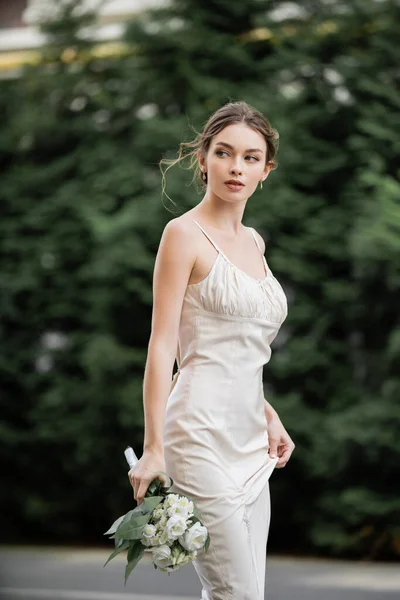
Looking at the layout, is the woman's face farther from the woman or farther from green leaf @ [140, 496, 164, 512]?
green leaf @ [140, 496, 164, 512]

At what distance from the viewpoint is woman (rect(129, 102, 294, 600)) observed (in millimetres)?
1954

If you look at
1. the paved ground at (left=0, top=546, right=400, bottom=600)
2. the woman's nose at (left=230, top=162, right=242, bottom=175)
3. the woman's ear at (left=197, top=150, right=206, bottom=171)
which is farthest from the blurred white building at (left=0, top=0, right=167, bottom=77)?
the woman's nose at (left=230, top=162, right=242, bottom=175)

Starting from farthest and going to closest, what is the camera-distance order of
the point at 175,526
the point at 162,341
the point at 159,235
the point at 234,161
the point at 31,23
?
the point at 31,23, the point at 159,235, the point at 234,161, the point at 162,341, the point at 175,526

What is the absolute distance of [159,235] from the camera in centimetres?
629

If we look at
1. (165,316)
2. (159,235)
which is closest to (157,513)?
(165,316)

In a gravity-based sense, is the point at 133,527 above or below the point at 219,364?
below

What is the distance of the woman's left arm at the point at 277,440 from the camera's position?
2219mm

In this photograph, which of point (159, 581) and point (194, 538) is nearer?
point (194, 538)

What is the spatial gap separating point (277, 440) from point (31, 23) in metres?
5.50

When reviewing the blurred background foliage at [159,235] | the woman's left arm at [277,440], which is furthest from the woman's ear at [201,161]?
the blurred background foliage at [159,235]

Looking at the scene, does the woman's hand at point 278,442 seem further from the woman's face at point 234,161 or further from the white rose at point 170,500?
the woman's face at point 234,161

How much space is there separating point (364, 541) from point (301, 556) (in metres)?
0.47

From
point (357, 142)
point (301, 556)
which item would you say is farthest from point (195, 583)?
point (357, 142)

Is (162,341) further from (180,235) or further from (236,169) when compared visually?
(236,169)
